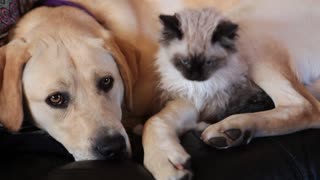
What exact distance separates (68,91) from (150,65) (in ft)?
1.24

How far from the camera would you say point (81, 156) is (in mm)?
1168

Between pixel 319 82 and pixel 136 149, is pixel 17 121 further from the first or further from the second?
pixel 319 82

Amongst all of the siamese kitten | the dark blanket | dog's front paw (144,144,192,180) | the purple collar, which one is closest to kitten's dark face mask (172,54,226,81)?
the siamese kitten

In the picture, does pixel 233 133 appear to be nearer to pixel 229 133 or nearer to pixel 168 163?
pixel 229 133

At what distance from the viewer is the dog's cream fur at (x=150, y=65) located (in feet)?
3.92

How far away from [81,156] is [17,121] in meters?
0.20

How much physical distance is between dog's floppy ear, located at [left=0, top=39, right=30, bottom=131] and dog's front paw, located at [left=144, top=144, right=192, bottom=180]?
0.35 m

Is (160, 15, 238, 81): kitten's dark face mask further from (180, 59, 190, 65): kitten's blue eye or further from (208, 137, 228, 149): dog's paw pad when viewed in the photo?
(208, 137, 228, 149): dog's paw pad

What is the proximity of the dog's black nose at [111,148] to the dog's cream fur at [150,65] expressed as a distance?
3cm

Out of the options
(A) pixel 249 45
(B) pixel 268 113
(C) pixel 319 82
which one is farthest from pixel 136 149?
(C) pixel 319 82

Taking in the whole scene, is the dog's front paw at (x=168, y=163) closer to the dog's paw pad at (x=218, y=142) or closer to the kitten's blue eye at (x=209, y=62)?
the dog's paw pad at (x=218, y=142)

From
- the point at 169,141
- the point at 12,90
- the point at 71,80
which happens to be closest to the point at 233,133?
the point at 169,141

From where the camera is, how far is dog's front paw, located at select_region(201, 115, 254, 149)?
1.16 m

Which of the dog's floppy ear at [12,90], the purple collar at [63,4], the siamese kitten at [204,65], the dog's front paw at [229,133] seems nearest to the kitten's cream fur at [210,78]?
the siamese kitten at [204,65]
